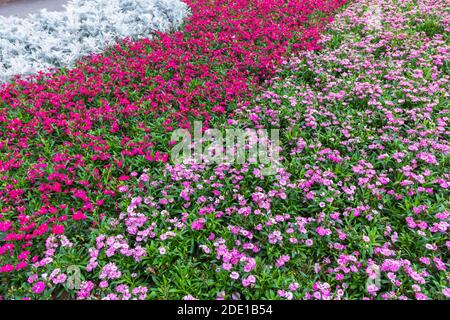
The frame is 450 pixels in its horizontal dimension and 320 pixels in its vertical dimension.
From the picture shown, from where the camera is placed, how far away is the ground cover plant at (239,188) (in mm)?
3641

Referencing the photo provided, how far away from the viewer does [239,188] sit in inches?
182

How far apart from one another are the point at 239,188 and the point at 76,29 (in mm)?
7014

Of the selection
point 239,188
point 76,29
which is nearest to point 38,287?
point 239,188

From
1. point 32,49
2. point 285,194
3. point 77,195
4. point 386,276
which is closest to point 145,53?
point 32,49

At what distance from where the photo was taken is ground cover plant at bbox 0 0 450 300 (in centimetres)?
364

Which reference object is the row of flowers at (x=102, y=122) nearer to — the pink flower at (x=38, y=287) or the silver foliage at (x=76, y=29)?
the pink flower at (x=38, y=287)

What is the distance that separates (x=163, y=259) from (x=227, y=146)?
2.15m

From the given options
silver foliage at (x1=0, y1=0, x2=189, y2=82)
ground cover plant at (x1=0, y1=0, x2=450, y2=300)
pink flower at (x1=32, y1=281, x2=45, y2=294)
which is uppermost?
silver foliage at (x1=0, y1=0, x2=189, y2=82)

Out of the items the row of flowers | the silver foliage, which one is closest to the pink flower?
the row of flowers

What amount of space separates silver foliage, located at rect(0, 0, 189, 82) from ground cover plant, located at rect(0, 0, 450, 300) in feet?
3.01

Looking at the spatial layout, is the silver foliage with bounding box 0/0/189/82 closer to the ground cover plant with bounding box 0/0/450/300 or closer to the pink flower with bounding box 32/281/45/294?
the ground cover plant with bounding box 0/0/450/300

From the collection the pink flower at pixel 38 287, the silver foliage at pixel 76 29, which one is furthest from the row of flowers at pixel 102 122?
the silver foliage at pixel 76 29

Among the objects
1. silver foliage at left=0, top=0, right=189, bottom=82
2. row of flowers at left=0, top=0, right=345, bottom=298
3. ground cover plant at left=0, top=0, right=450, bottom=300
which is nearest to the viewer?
ground cover plant at left=0, top=0, right=450, bottom=300
